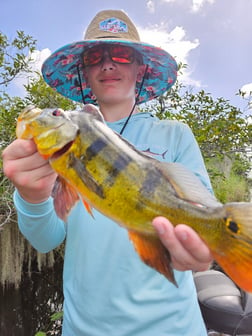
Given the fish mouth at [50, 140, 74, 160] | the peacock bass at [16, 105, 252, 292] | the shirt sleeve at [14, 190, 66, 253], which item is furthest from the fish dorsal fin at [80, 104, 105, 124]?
the shirt sleeve at [14, 190, 66, 253]

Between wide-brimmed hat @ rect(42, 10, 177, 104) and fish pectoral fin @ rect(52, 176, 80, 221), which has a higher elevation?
wide-brimmed hat @ rect(42, 10, 177, 104)

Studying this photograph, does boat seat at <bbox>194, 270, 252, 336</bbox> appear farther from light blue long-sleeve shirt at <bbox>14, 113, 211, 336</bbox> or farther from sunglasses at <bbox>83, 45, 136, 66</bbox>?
sunglasses at <bbox>83, 45, 136, 66</bbox>

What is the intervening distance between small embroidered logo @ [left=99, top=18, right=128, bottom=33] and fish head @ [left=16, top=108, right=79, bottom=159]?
106cm

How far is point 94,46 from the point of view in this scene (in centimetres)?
213

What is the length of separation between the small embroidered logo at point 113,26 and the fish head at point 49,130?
41.6 inches

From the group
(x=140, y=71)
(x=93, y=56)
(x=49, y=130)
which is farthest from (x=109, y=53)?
(x=49, y=130)

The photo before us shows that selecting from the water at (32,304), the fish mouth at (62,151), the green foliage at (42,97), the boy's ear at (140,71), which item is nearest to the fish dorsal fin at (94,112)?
the fish mouth at (62,151)

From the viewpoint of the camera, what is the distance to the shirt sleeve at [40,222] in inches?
59.8

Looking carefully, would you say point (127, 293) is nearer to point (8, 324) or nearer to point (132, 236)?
point (132, 236)

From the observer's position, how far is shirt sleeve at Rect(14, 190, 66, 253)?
4.98ft

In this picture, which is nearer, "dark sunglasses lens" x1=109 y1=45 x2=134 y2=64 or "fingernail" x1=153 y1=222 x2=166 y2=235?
"fingernail" x1=153 y1=222 x2=166 y2=235

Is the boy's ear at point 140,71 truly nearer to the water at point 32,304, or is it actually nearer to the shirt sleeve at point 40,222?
the shirt sleeve at point 40,222

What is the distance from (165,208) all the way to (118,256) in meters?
0.62

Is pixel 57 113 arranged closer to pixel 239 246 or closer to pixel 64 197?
pixel 64 197
